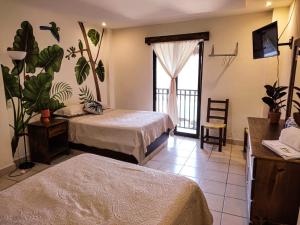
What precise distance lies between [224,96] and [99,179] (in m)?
3.27

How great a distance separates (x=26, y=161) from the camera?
10.8 ft

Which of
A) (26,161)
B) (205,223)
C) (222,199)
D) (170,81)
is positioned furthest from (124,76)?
(205,223)

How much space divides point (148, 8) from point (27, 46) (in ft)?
6.57

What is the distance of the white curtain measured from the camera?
168 inches

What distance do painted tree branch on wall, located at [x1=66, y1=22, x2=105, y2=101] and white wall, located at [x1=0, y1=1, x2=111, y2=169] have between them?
10cm

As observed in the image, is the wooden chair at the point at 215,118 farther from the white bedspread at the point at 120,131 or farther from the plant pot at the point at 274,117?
the plant pot at the point at 274,117

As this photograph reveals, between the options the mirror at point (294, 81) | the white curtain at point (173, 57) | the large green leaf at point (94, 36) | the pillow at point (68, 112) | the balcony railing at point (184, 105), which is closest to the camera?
the mirror at point (294, 81)

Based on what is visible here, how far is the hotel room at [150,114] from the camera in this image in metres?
1.41

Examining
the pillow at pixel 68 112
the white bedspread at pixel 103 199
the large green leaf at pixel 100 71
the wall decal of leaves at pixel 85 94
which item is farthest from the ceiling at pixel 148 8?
the white bedspread at pixel 103 199

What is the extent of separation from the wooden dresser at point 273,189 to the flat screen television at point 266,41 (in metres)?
1.41

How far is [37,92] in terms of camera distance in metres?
3.46

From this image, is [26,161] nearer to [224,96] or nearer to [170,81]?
[170,81]

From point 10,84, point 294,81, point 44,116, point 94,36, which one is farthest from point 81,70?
point 294,81

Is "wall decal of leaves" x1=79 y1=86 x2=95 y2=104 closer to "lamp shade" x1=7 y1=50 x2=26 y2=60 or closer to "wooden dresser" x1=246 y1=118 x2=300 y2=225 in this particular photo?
"lamp shade" x1=7 y1=50 x2=26 y2=60
